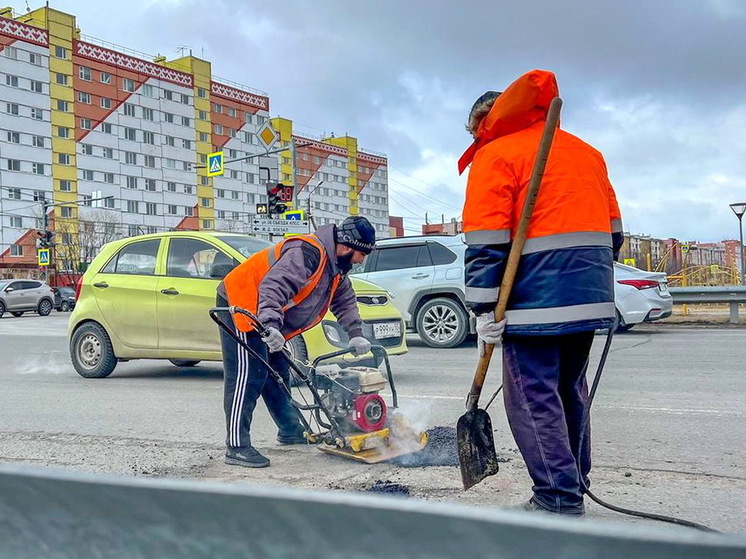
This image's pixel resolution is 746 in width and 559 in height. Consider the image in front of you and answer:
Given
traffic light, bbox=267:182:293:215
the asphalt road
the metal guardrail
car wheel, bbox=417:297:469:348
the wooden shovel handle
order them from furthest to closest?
traffic light, bbox=267:182:293:215, the metal guardrail, car wheel, bbox=417:297:469:348, the asphalt road, the wooden shovel handle

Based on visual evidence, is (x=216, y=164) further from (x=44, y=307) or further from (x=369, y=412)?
(x=369, y=412)

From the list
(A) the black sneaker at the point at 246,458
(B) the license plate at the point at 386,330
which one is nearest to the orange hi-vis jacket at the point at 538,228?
(A) the black sneaker at the point at 246,458

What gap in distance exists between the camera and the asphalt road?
4.01m

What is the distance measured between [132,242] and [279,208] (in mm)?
11316

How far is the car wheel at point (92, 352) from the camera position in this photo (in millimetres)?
8828

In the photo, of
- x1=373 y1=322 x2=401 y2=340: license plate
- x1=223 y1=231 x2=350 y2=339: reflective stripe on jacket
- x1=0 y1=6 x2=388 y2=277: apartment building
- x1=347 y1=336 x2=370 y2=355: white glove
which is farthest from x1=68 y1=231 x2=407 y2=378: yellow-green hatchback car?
x1=0 y1=6 x2=388 y2=277: apartment building

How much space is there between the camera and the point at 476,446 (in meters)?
3.51

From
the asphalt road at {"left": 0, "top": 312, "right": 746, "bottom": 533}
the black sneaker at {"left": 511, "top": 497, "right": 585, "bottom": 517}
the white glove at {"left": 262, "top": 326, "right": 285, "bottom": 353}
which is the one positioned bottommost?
the asphalt road at {"left": 0, "top": 312, "right": 746, "bottom": 533}

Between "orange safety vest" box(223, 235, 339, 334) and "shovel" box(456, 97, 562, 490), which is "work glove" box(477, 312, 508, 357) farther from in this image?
"orange safety vest" box(223, 235, 339, 334)

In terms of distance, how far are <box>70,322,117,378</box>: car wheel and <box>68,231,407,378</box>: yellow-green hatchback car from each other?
12 millimetres

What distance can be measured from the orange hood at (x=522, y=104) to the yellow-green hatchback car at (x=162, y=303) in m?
4.79

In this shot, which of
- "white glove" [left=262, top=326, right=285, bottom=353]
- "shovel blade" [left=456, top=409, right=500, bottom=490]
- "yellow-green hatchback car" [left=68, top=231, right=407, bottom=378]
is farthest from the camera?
"yellow-green hatchback car" [left=68, top=231, right=407, bottom=378]

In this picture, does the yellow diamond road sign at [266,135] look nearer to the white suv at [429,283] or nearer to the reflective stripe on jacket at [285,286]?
the white suv at [429,283]

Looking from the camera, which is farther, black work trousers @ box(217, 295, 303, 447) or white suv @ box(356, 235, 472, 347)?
white suv @ box(356, 235, 472, 347)
